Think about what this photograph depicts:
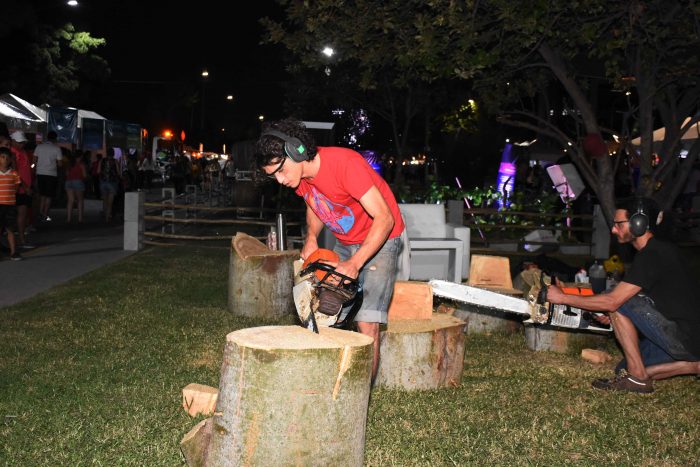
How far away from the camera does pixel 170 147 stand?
5481cm

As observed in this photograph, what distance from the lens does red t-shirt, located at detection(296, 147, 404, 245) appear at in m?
4.72

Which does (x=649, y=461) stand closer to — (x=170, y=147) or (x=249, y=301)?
(x=249, y=301)

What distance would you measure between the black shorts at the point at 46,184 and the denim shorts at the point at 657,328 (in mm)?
14774

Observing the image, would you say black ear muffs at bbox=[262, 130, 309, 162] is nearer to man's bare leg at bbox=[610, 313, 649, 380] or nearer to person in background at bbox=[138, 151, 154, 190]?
man's bare leg at bbox=[610, 313, 649, 380]

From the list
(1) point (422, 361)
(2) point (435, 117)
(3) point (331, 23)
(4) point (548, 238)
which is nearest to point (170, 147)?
(2) point (435, 117)


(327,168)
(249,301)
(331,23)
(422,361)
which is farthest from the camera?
(331,23)

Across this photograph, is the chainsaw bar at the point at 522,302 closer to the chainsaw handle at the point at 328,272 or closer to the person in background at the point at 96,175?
the chainsaw handle at the point at 328,272

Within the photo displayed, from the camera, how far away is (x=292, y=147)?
15.0ft

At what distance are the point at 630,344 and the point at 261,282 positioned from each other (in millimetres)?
4077

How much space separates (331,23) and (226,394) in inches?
312

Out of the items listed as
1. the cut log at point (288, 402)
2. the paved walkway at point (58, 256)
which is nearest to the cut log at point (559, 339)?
the cut log at point (288, 402)

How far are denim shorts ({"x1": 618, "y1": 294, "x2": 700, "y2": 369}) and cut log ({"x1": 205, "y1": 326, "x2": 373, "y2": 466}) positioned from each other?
3155 millimetres

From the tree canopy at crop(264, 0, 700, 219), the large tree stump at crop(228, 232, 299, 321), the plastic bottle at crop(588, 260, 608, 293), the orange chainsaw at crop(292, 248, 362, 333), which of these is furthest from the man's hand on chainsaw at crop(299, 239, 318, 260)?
the tree canopy at crop(264, 0, 700, 219)

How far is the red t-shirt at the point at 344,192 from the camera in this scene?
472 cm
